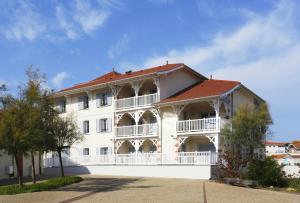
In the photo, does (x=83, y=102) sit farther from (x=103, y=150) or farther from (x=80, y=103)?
(x=103, y=150)

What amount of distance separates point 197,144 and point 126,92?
27.6 feet

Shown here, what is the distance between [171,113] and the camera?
34.0 m

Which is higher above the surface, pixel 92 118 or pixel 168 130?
pixel 92 118

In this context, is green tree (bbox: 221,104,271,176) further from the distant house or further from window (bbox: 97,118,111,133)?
the distant house

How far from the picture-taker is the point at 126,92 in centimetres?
3856

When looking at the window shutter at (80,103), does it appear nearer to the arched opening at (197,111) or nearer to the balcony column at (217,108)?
the arched opening at (197,111)

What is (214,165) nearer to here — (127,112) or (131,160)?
(131,160)

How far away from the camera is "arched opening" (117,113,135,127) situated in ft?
125

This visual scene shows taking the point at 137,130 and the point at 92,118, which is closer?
the point at 137,130

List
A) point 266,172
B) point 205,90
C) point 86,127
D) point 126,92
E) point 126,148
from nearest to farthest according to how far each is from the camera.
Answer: point 266,172 < point 205,90 < point 126,148 < point 126,92 < point 86,127

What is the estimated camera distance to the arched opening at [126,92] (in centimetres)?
3816

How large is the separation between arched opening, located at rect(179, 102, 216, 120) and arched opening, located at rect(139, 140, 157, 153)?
12.4ft

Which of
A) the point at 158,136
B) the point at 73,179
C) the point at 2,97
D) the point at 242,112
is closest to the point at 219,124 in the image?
the point at 242,112

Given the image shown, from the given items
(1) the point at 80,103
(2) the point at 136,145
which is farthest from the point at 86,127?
(2) the point at 136,145
